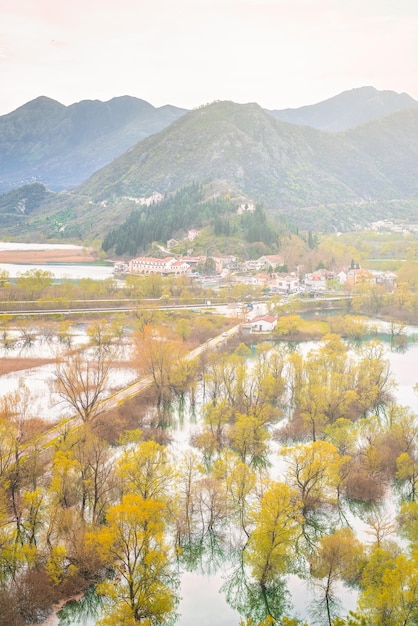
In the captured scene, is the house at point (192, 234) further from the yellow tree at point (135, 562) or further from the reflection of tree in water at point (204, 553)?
the yellow tree at point (135, 562)

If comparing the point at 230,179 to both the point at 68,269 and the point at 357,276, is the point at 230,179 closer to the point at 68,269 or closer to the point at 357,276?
the point at 68,269

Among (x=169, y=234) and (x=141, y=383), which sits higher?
(x=169, y=234)

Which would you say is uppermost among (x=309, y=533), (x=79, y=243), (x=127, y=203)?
(x=127, y=203)

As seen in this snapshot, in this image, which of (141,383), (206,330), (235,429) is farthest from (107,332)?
(235,429)

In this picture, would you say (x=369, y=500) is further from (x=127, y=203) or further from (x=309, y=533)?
(x=127, y=203)

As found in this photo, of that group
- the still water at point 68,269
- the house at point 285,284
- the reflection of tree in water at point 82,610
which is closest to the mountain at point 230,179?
the still water at point 68,269

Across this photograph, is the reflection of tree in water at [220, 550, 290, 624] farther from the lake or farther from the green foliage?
the green foliage

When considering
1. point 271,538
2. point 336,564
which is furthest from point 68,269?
point 336,564
